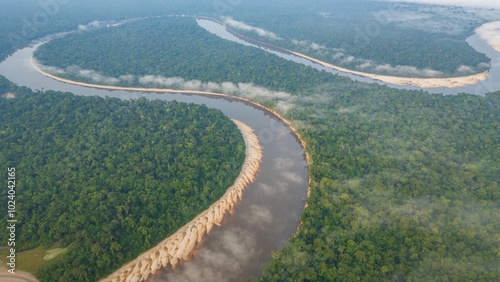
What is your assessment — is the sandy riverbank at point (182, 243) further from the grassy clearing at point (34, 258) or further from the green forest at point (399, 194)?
the green forest at point (399, 194)

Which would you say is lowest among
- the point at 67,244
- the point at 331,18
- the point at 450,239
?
the point at 67,244

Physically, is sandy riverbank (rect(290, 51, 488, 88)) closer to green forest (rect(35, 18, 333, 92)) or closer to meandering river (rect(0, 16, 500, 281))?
meandering river (rect(0, 16, 500, 281))

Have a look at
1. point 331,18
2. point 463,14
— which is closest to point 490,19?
point 463,14

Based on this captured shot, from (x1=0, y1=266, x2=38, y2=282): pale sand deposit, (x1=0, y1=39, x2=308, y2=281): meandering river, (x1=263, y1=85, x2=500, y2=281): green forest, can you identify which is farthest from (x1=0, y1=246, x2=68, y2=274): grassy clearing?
(x1=263, y1=85, x2=500, y2=281): green forest

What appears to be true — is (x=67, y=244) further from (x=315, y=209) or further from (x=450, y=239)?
(x=450, y=239)

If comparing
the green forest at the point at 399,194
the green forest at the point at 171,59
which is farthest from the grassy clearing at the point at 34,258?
the green forest at the point at 171,59
